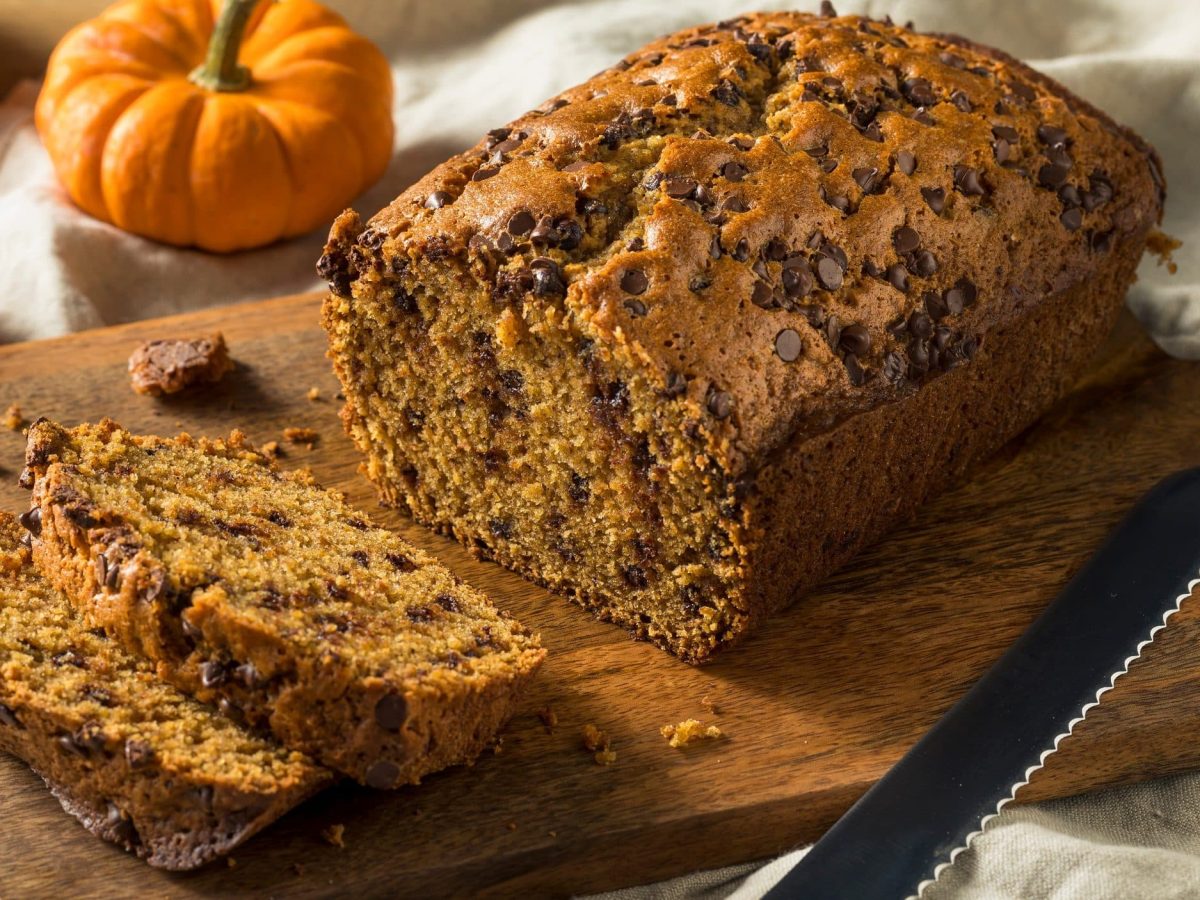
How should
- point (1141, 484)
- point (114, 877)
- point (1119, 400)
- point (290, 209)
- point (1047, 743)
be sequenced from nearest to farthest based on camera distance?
point (114, 877) < point (1047, 743) < point (1141, 484) < point (1119, 400) < point (290, 209)

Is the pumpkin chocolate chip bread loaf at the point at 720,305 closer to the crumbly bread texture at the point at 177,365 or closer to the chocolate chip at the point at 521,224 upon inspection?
the chocolate chip at the point at 521,224

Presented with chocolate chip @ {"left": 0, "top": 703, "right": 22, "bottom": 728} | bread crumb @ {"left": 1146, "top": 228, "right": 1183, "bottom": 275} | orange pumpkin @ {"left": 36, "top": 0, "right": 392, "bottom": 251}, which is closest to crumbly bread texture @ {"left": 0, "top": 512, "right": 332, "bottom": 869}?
chocolate chip @ {"left": 0, "top": 703, "right": 22, "bottom": 728}

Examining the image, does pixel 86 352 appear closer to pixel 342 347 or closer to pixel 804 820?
pixel 342 347

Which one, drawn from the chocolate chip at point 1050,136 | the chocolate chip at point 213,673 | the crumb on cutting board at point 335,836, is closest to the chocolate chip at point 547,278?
the chocolate chip at point 213,673

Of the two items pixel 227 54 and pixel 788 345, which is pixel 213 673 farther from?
pixel 227 54

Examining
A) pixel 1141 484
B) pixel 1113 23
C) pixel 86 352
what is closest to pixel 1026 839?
pixel 1141 484

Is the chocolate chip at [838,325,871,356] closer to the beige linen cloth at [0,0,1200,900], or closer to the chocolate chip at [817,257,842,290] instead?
the chocolate chip at [817,257,842,290]
